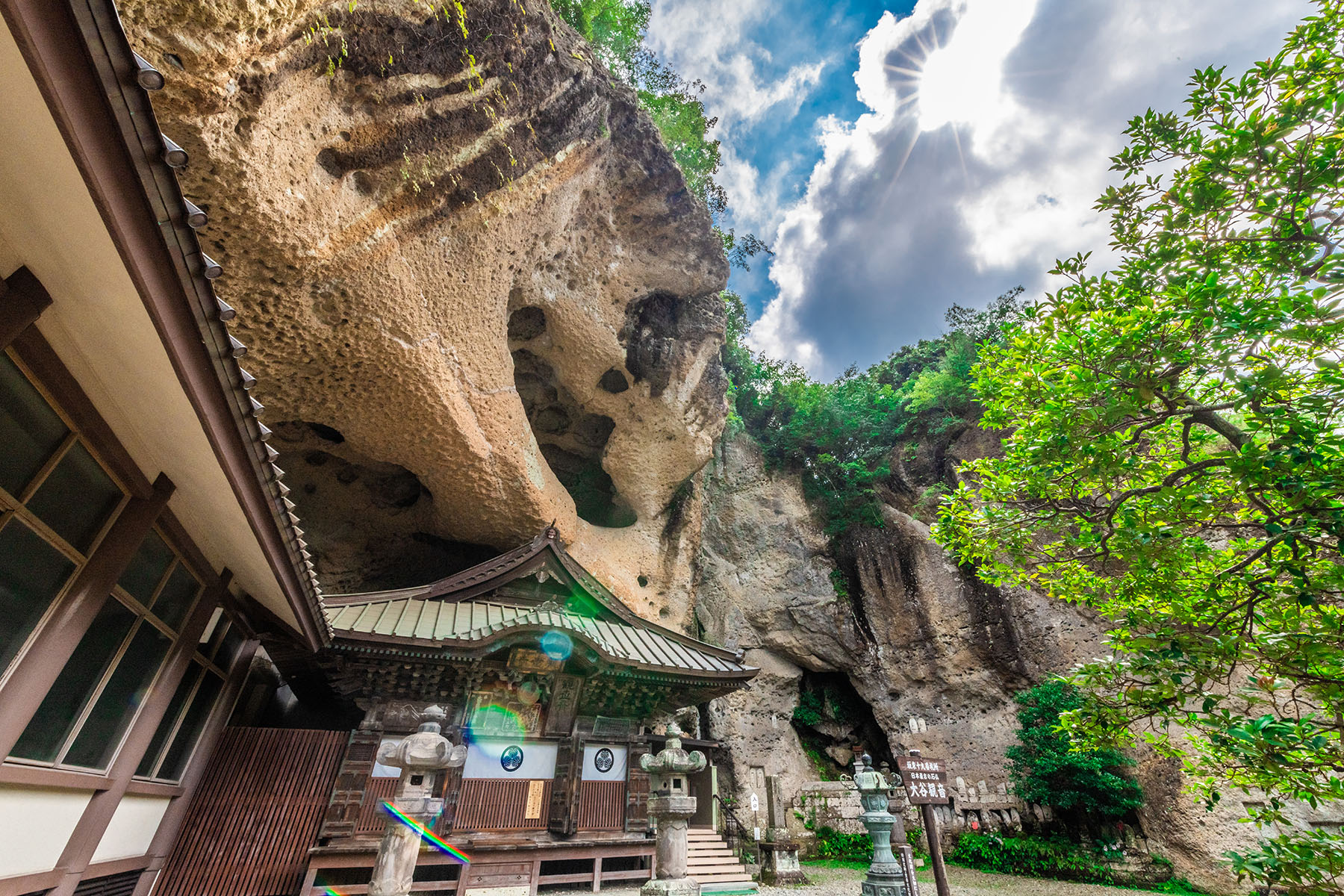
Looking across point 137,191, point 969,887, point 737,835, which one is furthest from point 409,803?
point 969,887

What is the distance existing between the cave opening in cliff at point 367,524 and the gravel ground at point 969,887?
798 centimetres

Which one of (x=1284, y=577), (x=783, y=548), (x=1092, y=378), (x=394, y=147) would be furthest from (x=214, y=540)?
(x=783, y=548)

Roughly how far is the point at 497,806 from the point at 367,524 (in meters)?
7.27

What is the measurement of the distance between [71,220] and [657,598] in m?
13.9

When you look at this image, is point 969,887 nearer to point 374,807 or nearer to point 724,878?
point 724,878

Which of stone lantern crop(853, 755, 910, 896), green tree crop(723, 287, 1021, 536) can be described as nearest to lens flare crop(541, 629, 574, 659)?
stone lantern crop(853, 755, 910, 896)

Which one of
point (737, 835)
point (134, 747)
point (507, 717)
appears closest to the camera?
point (134, 747)

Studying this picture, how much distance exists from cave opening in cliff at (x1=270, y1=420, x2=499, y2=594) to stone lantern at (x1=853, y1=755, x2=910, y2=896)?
868 cm

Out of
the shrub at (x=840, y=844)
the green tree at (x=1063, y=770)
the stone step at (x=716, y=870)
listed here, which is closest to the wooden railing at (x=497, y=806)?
the stone step at (x=716, y=870)

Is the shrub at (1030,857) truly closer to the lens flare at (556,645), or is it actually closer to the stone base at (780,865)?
the stone base at (780,865)

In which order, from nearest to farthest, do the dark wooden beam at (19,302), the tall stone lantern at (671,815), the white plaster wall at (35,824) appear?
the dark wooden beam at (19,302) → the white plaster wall at (35,824) → the tall stone lantern at (671,815)

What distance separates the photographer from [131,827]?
523cm

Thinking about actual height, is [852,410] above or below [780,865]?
above

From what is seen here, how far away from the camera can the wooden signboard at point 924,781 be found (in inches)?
287
